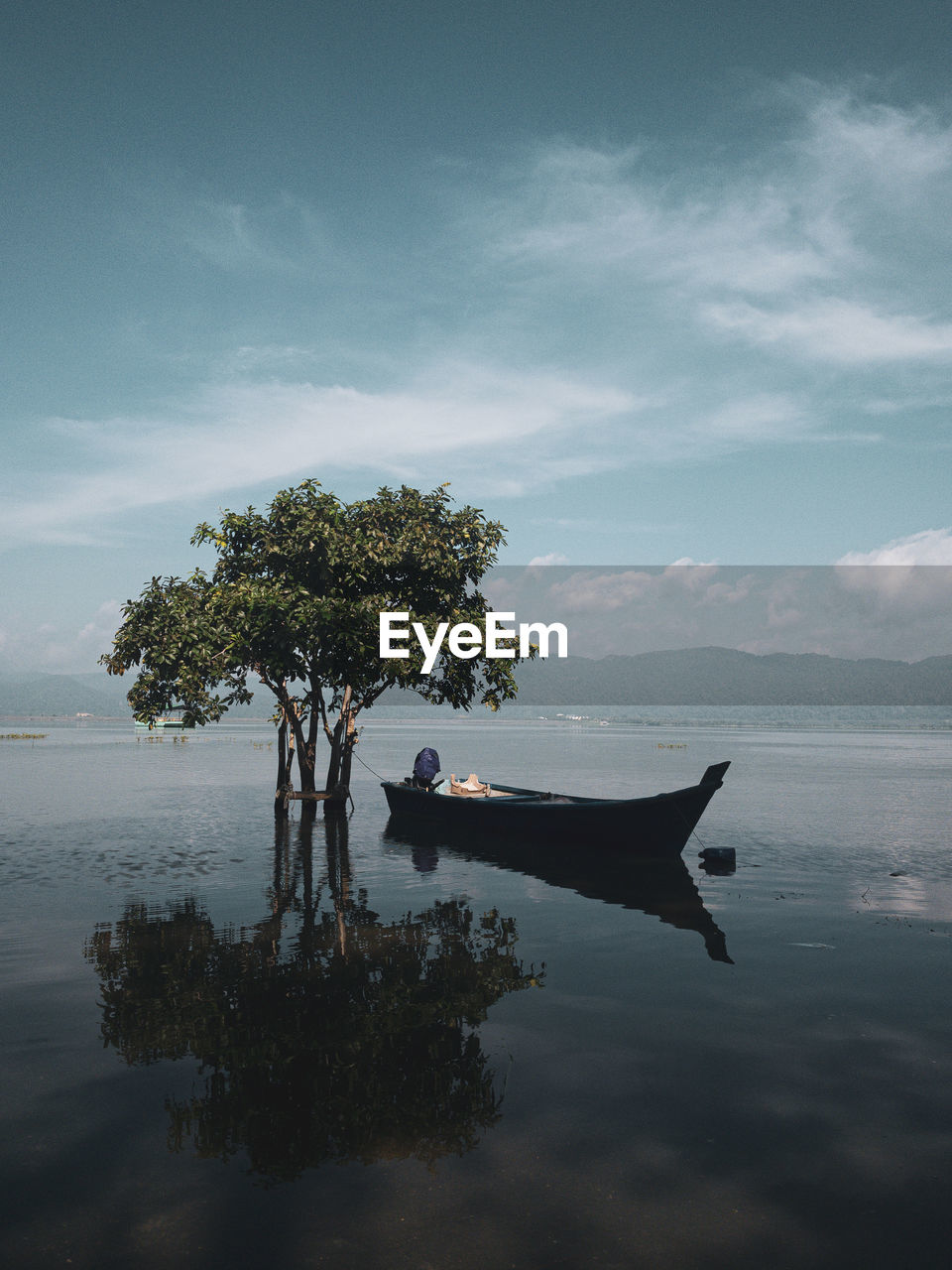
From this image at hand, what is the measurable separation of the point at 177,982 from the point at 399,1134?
5.49 metres

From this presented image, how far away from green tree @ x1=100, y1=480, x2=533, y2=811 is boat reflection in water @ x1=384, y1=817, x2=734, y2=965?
4.89 metres

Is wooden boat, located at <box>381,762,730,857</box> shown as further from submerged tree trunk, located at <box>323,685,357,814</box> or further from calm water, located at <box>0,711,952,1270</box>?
submerged tree trunk, located at <box>323,685,357,814</box>

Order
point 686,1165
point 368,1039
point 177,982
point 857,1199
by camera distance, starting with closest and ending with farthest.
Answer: point 857,1199
point 686,1165
point 368,1039
point 177,982

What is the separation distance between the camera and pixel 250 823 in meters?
29.4

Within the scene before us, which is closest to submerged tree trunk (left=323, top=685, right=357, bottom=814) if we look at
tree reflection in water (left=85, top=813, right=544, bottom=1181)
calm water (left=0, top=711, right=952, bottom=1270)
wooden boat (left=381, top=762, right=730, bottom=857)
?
wooden boat (left=381, top=762, right=730, bottom=857)

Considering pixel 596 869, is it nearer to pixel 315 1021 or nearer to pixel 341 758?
pixel 341 758

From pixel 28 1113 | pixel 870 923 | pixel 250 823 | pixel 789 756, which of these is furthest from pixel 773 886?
pixel 789 756

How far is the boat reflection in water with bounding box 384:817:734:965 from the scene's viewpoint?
53.2 feet

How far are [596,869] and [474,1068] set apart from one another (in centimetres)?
1303

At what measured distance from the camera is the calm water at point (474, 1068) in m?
6.00

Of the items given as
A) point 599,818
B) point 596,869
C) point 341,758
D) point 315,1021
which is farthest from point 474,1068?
point 341,758

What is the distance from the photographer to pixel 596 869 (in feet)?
69.9

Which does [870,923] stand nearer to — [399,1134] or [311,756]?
[399,1134]

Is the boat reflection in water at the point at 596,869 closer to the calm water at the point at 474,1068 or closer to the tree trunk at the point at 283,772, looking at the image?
the calm water at the point at 474,1068
